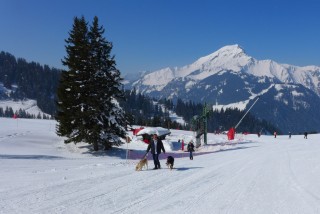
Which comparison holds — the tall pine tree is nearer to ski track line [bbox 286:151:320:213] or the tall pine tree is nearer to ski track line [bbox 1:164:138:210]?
ski track line [bbox 1:164:138:210]

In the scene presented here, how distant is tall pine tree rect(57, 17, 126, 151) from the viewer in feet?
107

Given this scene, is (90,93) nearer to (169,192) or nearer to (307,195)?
(169,192)

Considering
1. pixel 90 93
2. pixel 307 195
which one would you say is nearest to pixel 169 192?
pixel 307 195

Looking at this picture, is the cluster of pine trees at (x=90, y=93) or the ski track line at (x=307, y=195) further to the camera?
the cluster of pine trees at (x=90, y=93)

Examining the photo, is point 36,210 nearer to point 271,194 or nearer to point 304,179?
point 271,194

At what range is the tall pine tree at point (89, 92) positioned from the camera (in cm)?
3272

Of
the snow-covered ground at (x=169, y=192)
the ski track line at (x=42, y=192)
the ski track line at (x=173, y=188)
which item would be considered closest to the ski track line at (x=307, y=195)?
the snow-covered ground at (x=169, y=192)

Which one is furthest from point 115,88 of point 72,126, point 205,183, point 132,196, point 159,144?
point 132,196

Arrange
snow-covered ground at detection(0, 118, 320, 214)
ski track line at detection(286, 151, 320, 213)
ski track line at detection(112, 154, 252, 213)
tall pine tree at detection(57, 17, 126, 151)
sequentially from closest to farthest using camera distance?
snow-covered ground at detection(0, 118, 320, 214)
ski track line at detection(112, 154, 252, 213)
ski track line at detection(286, 151, 320, 213)
tall pine tree at detection(57, 17, 126, 151)

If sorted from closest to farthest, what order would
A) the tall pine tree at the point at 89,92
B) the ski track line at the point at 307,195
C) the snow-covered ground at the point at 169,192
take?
the snow-covered ground at the point at 169,192
the ski track line at the point at 307,195
the tall pine tree at the point at 89,92

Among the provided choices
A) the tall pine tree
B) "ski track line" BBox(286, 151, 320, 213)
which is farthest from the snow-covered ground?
the tall pine tree

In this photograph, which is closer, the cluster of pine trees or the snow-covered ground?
the snow-covered ground

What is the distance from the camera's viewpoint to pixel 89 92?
3375 cm

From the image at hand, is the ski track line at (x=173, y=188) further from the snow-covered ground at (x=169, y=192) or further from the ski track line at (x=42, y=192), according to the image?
the ski track line at (x=42, y=192)
